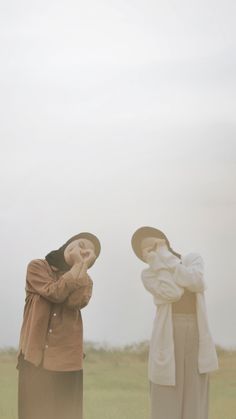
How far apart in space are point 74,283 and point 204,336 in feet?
1.94

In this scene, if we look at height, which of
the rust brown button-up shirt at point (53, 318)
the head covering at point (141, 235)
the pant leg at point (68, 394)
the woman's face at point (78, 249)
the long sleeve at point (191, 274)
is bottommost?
the pant leg at point (68, 394)

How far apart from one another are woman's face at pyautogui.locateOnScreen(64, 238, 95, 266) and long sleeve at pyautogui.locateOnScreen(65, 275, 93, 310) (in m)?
0.10

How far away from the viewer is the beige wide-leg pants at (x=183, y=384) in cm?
333

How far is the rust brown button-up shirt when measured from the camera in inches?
129

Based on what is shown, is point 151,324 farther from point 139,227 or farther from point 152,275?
point 139,227

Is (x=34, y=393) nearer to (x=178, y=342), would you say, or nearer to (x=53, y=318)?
(x=53, y=318)

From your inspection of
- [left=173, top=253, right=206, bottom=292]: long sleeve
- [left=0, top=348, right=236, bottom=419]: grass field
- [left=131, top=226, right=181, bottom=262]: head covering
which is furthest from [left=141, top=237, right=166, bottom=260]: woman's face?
[left=0, top=348, right=236, bottom=419]: grass field

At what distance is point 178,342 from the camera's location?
3.33 m

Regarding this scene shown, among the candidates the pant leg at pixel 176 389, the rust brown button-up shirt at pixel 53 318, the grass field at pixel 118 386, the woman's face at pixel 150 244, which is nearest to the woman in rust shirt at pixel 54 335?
the rust brown button-up shirt at pixel 53 318

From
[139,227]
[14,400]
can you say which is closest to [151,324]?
[139,227]

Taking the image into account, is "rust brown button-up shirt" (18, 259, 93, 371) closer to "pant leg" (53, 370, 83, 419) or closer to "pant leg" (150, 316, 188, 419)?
"pant leg" (53, 370, 83, 419)

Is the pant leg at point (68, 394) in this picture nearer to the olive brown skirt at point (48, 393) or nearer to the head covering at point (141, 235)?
the olive brown skirt at point (48, 393)

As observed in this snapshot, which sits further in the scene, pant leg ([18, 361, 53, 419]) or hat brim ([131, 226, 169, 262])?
hat brim ([131, 226, 169, 262])

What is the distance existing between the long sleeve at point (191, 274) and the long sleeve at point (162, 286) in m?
0.03
